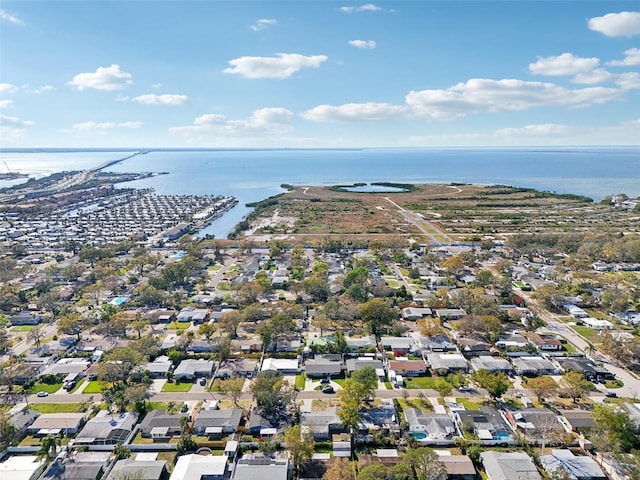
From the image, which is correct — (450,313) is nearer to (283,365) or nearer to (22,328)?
(283,365)

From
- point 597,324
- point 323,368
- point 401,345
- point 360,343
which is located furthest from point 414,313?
point 597,324

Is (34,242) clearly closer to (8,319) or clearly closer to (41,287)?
(41,287)

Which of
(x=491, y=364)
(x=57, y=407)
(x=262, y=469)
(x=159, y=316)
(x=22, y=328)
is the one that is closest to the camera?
(x=262, y=469)

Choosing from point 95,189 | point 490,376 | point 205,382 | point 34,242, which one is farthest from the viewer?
point 95,189

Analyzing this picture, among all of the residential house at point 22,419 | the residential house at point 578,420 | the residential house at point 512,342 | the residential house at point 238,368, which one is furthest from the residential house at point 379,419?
the residential house at point 22,419

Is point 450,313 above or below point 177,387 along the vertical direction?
above

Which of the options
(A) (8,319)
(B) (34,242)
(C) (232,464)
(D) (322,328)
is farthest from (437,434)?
(B) (34,242)

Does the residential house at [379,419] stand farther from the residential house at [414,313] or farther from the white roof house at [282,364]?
the residential house at [414,313]
